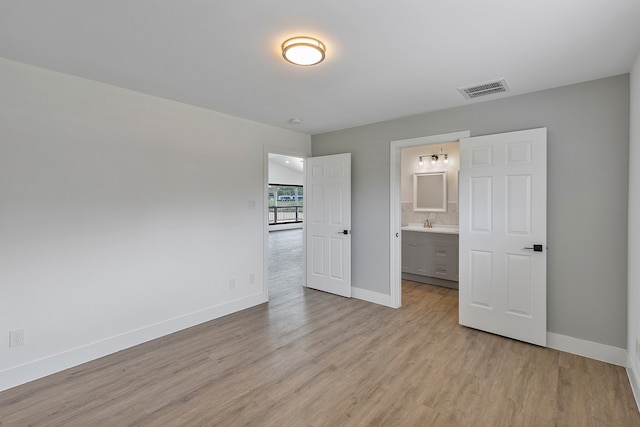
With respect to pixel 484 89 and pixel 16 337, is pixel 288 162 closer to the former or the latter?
pixel 484 89

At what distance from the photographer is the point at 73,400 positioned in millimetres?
2109


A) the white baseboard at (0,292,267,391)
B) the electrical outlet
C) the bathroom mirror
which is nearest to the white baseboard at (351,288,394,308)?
the white baseboard at (0,292,267,391)

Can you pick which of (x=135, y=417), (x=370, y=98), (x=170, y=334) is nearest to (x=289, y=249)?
(x=170, y=334)

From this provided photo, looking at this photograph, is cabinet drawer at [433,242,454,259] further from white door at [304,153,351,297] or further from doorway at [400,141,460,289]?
white door at [304,153,351,297]

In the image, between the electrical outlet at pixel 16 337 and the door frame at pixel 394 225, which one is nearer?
the electrical outlet at pixel 16 337

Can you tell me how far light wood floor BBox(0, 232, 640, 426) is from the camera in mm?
1937

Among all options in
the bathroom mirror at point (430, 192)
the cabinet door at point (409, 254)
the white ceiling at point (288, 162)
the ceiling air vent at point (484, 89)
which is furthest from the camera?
the white ceiling at point (288, 162)

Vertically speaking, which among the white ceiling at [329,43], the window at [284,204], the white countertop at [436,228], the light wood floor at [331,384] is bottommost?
the light wood floor at [331,384]

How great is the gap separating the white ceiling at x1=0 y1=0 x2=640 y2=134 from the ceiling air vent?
0.09m

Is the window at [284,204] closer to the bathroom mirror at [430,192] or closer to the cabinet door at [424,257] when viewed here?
the bathroom mirror at [430,192]

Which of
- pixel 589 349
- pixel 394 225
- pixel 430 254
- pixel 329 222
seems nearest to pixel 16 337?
Result: pixel 329 222

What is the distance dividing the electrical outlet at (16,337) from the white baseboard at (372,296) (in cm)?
337

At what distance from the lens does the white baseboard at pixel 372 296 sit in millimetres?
3939

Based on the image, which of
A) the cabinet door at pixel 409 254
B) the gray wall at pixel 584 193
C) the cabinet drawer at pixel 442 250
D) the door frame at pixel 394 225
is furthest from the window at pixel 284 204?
the gray wall at pixel 584 193
